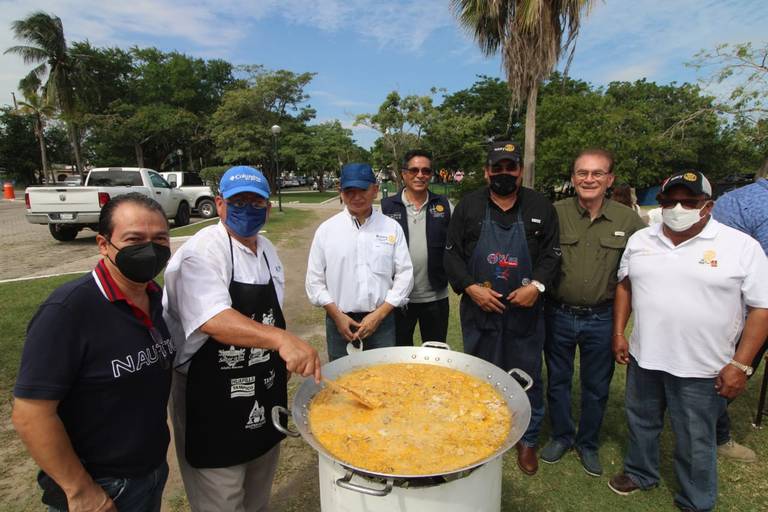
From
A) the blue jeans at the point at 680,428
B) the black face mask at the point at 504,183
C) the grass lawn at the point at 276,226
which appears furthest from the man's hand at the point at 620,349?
the grass lawn at the point at 276,226

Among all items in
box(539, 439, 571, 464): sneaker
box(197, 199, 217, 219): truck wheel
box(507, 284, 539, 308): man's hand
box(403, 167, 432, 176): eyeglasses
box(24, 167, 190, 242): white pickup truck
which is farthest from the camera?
box(197, 199, 217, 219): truck wheel

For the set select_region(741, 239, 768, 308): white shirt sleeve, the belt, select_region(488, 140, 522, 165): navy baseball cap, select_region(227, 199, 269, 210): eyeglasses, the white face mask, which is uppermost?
select_region(488, 140, 522, 165): navy baseball cap

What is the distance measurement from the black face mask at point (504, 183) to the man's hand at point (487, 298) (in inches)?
28.0

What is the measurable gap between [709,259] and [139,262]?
3.03 meters

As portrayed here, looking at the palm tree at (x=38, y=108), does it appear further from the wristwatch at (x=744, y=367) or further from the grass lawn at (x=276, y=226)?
the wristwatch at (x=744, y=367)

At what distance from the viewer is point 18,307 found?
616 centimetres

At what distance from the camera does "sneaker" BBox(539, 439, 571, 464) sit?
3328 mm

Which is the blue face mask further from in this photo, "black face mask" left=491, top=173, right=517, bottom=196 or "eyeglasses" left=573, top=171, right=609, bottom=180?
"eyeglasses" left=573, top=171, right=609, bottom=180

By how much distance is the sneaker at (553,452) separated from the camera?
131 inches

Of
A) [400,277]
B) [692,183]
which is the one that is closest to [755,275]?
[692,183]

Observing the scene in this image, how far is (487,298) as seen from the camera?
9.52 ft

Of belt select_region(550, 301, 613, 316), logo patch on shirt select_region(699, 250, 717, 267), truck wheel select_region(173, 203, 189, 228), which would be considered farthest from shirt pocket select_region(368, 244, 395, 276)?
truck wheel select_region(173, 203, 189, 228)

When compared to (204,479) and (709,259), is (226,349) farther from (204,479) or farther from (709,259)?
(709,259)

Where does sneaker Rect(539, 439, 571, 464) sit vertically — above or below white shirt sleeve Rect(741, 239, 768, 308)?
below
